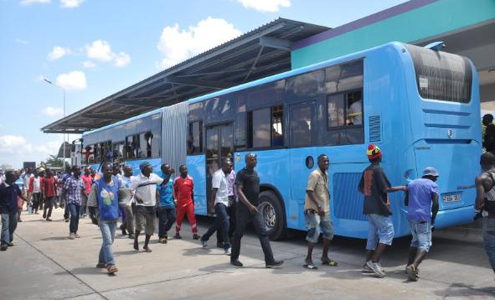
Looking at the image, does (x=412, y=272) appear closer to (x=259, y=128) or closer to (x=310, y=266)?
(x=310, y=266)

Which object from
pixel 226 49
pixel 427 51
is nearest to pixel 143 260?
pixel 427 51

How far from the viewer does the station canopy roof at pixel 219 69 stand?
15.2 metres

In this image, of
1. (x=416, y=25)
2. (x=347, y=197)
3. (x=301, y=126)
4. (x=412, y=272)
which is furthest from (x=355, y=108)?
(x=416, y=25)

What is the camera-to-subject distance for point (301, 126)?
8.32 m

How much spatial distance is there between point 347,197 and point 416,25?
662 centimetres

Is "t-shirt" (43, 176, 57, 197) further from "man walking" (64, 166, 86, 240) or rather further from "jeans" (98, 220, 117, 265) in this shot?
"jeans" (98, 220, 117, 265)

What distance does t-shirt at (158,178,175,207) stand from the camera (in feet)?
32.1

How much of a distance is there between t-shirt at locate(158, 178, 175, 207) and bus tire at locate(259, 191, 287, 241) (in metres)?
2.04

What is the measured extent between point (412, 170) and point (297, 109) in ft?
8.47

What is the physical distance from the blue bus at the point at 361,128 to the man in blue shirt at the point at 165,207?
5.20 feet

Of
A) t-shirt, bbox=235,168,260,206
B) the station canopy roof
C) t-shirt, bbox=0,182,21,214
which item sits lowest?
t-shirt, bbox=0,182,21,214

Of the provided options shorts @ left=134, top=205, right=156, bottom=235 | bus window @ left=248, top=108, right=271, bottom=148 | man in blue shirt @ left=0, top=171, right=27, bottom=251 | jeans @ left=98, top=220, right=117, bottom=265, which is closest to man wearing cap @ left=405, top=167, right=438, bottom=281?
bus window @ left=248, top=108, right=271, bottom=148

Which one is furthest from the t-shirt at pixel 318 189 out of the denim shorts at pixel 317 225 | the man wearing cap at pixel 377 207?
the man wearing cap at pixel 377 207

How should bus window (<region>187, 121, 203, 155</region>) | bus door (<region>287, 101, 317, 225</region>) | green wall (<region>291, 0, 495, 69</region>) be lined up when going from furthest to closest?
bus window (<region>187, 121, 203, 155</region>) → green wall (<region>291, 0, 495, 69</region>) → bus door (<region>287, 101, 317, 225</region>)
